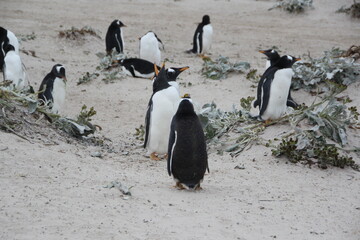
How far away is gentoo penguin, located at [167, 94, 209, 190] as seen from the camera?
5031 millimetres

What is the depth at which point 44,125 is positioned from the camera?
251 inches

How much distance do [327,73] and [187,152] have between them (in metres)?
4.12

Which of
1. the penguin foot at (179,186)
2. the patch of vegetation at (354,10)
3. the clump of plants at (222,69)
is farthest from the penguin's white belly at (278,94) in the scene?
the patch of vegetation at (354,10)

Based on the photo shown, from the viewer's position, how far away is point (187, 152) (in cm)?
506

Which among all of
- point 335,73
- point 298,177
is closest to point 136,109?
point 335,73

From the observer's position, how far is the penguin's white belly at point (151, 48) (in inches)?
479

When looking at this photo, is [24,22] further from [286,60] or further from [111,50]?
[286,60]

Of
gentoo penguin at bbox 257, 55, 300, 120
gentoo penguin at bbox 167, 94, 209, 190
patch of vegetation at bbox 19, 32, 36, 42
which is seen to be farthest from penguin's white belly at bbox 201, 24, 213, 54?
gentoo penguin at bbox 167, 94, 209, 190

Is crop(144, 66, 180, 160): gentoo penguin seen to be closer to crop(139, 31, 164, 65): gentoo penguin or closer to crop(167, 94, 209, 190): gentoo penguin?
crop(167, 94, 209, 190): gentoo penguin

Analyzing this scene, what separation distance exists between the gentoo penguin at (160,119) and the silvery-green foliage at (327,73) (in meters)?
2.87

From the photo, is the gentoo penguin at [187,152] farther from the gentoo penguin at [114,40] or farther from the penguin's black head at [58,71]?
the gentoo penguin at [114,40]

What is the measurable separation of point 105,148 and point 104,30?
28.6 ft

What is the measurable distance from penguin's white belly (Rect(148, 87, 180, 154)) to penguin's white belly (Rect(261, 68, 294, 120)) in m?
1.31

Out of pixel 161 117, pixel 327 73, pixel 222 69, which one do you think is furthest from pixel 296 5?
→ pixel 161 117
